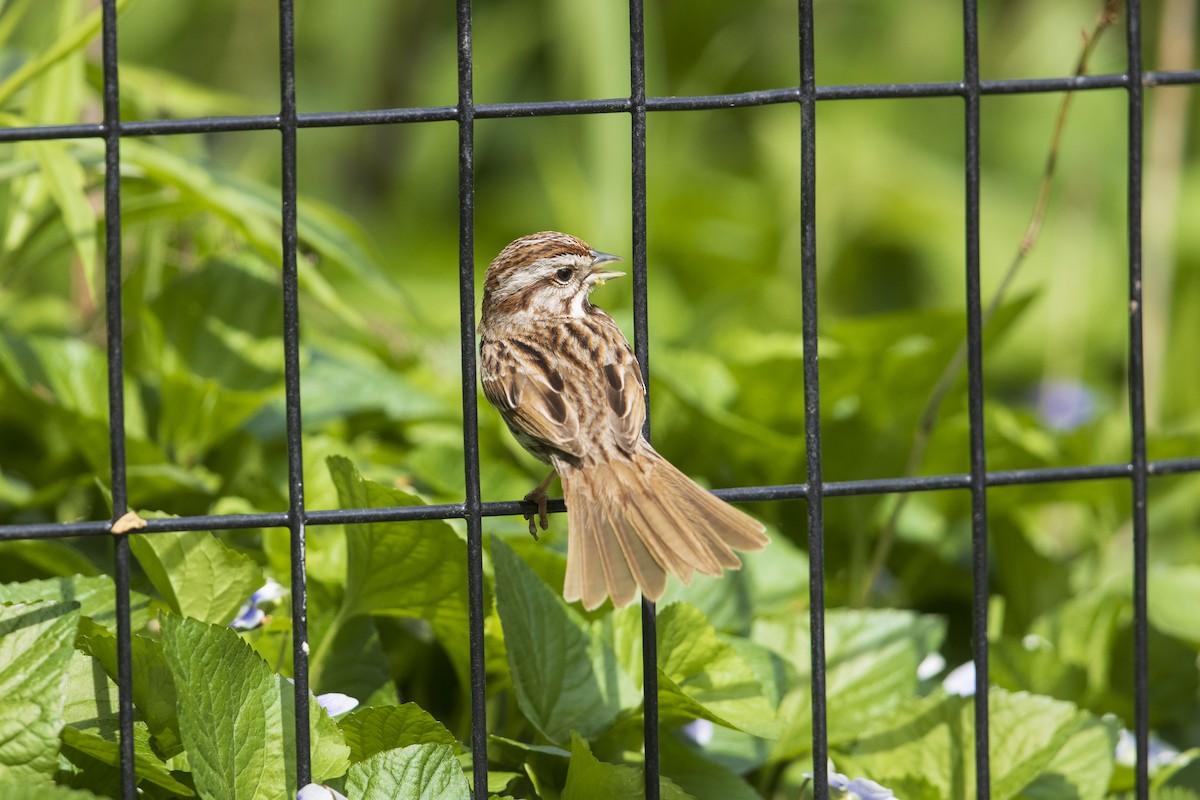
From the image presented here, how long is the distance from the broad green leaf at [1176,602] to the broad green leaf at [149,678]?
1.86 metres

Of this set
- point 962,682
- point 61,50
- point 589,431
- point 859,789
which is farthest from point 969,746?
point 61,50

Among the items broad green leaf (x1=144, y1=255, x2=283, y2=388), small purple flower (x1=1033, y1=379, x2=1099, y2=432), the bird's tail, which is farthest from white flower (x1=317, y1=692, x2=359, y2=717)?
small purple flower (x1=1033, y1=379, x2=1099, y2=432)

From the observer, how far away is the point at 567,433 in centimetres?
233

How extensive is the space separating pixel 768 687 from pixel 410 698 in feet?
2.37

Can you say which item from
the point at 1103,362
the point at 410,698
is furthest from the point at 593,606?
the point at 1103,362

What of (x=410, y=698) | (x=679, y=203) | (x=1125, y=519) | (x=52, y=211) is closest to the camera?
(x=410, y=698)

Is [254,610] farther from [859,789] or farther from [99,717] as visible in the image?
[859,789]

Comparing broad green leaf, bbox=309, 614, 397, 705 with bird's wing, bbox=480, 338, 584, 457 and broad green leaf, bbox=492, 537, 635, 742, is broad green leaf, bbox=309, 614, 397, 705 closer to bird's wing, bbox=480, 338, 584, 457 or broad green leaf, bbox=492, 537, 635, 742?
broad green leaf, bbox=492, 537, 635, 742

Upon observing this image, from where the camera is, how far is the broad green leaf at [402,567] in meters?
2.21

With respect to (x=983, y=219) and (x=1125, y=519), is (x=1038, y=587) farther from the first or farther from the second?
(x=983, y=219)

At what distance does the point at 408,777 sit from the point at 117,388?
0.70m

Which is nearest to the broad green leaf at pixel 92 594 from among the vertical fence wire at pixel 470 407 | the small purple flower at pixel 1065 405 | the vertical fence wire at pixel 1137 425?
the vertical fence wire at pixel 470 407

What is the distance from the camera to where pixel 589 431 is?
2.33 metres

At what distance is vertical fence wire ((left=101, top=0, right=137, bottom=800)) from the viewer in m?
1.95
